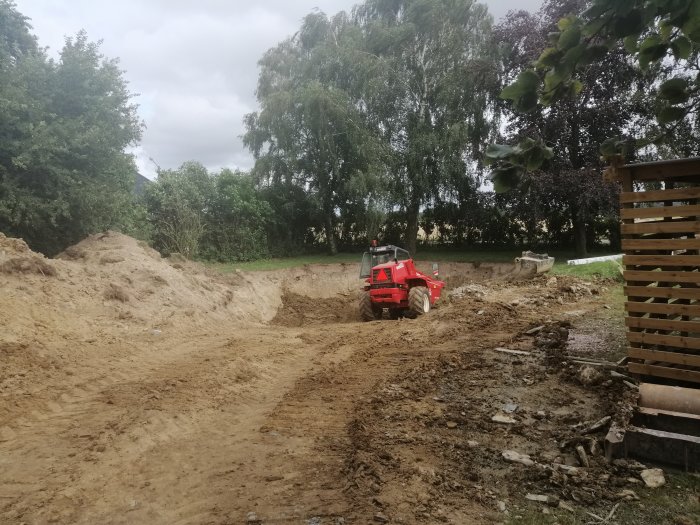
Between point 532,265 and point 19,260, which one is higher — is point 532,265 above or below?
below

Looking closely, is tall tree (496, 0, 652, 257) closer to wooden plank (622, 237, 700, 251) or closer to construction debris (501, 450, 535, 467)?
wooden plank (622, 237, 700, 251)

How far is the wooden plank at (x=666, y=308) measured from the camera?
4.57 metres

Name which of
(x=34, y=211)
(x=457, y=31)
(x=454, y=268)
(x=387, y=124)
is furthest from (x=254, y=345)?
(x=457, y=31)

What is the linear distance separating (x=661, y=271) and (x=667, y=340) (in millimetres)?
677

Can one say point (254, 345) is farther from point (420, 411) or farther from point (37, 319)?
point (420, 411)

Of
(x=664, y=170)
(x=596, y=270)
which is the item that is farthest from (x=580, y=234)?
(x=664, y=170)

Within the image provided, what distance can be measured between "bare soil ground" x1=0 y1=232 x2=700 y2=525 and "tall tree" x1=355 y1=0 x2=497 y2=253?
12.8 metres

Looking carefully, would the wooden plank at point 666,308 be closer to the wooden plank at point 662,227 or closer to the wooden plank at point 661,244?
the wooden plank at point 661,244

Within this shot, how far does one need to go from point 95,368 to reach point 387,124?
19.7 metres

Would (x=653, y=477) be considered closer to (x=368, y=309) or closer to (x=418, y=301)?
(x=418, y=301)

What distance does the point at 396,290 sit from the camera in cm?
1273

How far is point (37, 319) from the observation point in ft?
28.8

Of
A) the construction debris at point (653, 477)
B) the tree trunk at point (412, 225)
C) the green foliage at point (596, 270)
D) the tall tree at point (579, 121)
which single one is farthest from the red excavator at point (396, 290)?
the tree trunk at point (412, 225)

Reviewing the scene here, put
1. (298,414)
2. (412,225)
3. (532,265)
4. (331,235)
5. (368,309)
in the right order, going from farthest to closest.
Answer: (331,235) < (412,225) < (532,265) < (368,309) < (298,414)
